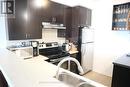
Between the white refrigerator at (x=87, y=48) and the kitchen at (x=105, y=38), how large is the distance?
0.78 feet

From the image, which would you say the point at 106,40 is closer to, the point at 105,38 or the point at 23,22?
the point at 105,38

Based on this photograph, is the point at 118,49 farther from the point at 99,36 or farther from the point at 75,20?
the point at 75,20

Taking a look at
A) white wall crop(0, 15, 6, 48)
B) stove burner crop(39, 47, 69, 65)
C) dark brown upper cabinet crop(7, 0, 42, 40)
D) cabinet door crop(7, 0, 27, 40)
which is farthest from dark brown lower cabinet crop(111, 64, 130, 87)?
white wall crop(0, 15, 6, 48)

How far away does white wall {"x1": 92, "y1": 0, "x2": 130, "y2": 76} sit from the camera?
3.31m

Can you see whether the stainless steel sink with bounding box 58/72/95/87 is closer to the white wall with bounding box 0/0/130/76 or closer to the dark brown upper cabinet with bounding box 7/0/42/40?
Result: the dark brown upper cabinet with bounding box 7/0/42/40

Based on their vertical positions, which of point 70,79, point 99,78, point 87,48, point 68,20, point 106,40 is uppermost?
point 68,20

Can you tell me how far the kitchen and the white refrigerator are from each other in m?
0.24

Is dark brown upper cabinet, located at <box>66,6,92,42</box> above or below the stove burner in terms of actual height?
above

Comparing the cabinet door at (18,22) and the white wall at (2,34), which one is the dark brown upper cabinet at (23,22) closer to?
the cabinet door at (18,22)

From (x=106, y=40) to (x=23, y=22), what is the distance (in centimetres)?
276

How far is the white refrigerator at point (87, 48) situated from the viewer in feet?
11.1

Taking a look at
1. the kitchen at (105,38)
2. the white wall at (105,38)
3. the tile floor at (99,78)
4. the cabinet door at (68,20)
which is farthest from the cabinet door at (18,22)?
the tile floor at (99,78)

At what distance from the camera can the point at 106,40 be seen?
3.64 metres

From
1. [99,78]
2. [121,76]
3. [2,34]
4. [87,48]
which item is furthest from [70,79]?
[99,78]
